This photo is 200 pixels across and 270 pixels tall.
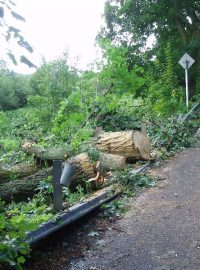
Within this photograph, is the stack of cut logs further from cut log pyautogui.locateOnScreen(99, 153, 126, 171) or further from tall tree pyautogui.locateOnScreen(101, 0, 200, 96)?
tall tree pyautogui.locateOnScreen(101, 0, 200, 96)

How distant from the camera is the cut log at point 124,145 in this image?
7363mm

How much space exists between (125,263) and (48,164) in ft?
11.1

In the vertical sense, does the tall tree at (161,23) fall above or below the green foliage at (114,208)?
above

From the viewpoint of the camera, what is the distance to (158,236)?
4.06 metres

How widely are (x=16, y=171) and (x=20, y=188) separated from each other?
763 millimetres

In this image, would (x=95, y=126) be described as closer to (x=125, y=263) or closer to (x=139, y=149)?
(x=139, y=149)

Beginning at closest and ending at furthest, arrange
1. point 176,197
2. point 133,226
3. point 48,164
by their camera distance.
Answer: point 133,226
point 176,197
point 48,164

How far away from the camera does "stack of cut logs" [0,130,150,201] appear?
5.39 meters

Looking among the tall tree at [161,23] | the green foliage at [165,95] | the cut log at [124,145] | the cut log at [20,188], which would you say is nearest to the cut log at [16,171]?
the cut log at [20,188]

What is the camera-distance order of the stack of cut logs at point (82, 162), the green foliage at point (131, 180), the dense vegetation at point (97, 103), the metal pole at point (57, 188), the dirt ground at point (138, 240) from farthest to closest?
the green foliage at point (131, 180) < the stack of cut logs at point (82, 162) < the dense vegetation at point (97, 103) < the metal pole at point (57, 188) < the dirt ground at point (138, 240)

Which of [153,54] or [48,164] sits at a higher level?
[153,54]

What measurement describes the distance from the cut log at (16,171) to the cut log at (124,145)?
155 cm

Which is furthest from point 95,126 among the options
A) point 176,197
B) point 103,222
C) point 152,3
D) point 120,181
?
point 152,3

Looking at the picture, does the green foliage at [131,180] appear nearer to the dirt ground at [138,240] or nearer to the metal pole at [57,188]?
the dirt ground at [138,240]
